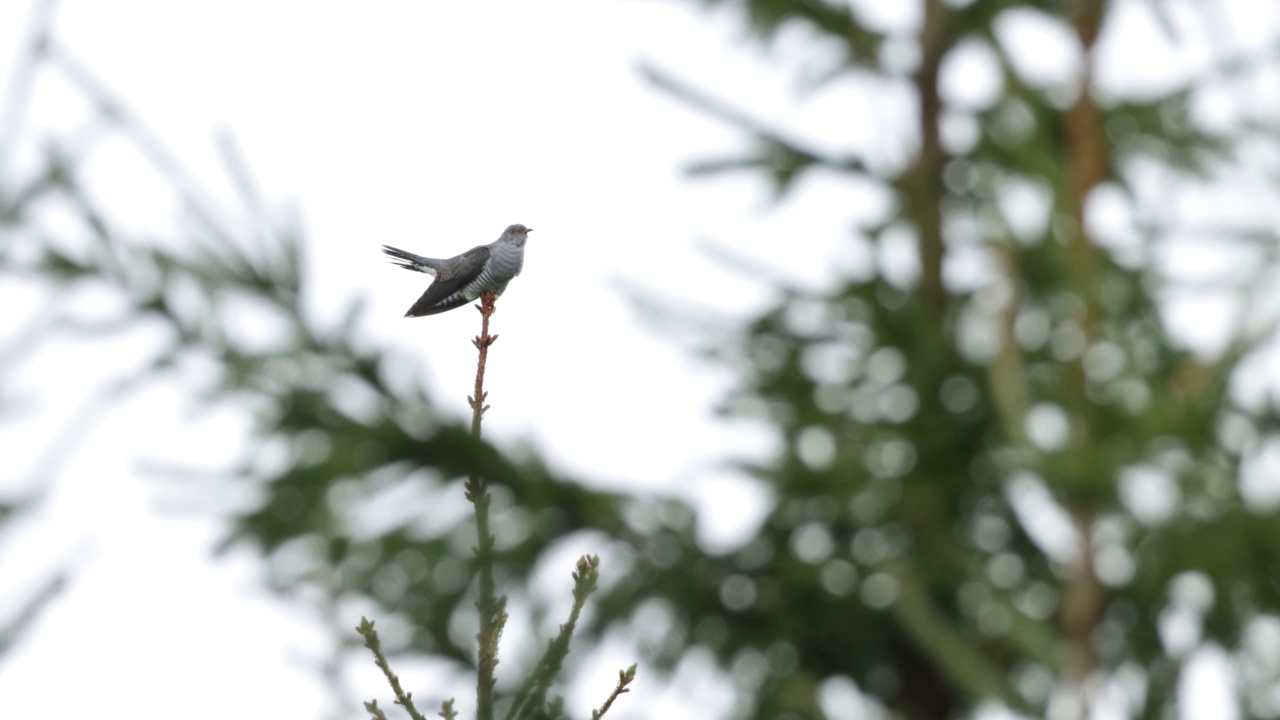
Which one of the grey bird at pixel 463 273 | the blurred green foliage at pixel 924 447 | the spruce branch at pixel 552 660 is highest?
the grey bird at pixel 463 273

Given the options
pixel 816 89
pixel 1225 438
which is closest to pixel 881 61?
pixel 816 89

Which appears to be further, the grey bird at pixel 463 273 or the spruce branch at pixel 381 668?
the grey bird at pixel 463 273

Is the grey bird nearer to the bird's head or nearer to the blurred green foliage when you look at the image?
the bird's head

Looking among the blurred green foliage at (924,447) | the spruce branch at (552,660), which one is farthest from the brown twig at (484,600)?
the blurred green foliage at (924,447)

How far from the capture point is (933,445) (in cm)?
600

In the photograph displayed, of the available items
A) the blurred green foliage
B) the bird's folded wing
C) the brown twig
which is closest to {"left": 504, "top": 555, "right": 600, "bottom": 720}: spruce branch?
the brown twig

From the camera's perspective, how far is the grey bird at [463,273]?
2049mm

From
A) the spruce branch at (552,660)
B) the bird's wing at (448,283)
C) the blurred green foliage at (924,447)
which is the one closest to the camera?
the spruce branch at (552,660)

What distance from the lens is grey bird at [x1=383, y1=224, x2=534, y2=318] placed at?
2.05 metres

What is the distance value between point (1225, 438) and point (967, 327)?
1776 millimetres

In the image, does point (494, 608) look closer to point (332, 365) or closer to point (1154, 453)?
point (332, 365)

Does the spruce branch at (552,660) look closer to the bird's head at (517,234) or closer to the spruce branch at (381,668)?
the spruce branch at (381,668)

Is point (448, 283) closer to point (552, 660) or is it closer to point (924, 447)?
point (552, 660)

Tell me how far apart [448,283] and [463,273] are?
5 centimetres
